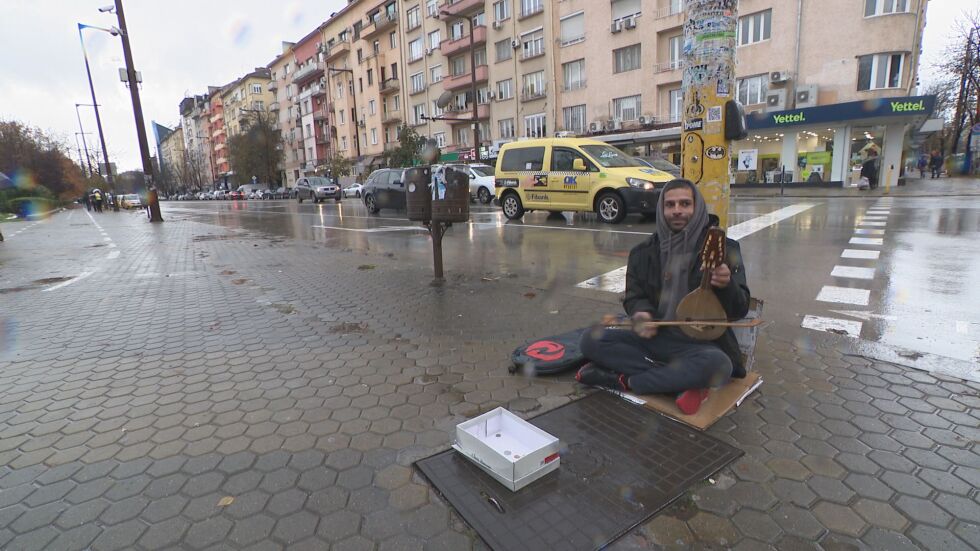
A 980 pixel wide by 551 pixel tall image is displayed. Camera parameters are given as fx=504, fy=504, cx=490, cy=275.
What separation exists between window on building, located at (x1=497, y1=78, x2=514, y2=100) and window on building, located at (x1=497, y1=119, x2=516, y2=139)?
170cm

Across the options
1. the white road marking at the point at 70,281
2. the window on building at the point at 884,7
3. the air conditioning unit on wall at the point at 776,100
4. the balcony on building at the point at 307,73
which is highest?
the balcony on building at the point at 307,73

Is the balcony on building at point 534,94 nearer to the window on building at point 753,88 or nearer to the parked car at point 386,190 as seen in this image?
the window on building at point 753,88

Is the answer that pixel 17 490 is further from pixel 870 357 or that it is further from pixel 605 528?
pixel 870 357

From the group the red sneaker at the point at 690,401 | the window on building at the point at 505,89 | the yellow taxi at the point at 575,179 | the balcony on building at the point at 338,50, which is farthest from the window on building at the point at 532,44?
the red sneaker at the point at 690,401

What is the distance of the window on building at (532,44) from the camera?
34.0 metres

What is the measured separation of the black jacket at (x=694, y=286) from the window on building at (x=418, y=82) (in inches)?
1804

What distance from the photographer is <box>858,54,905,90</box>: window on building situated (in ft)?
74.4

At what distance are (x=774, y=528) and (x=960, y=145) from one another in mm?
67441

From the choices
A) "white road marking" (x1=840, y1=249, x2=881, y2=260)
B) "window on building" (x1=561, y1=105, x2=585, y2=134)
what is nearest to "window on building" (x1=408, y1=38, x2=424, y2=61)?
"window on building" (x1=561, y1=105, x2=585, y2=134)

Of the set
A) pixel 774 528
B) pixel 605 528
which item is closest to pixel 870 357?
pixel 774 528

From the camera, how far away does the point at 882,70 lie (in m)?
22.8

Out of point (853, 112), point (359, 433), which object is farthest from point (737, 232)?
point (853, 112)

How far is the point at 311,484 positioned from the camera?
2.40 m

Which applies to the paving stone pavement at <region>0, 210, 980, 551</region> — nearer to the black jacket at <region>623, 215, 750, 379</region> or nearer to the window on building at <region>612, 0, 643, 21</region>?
the black jacket at <region>623, 215, 750, 379</region>
